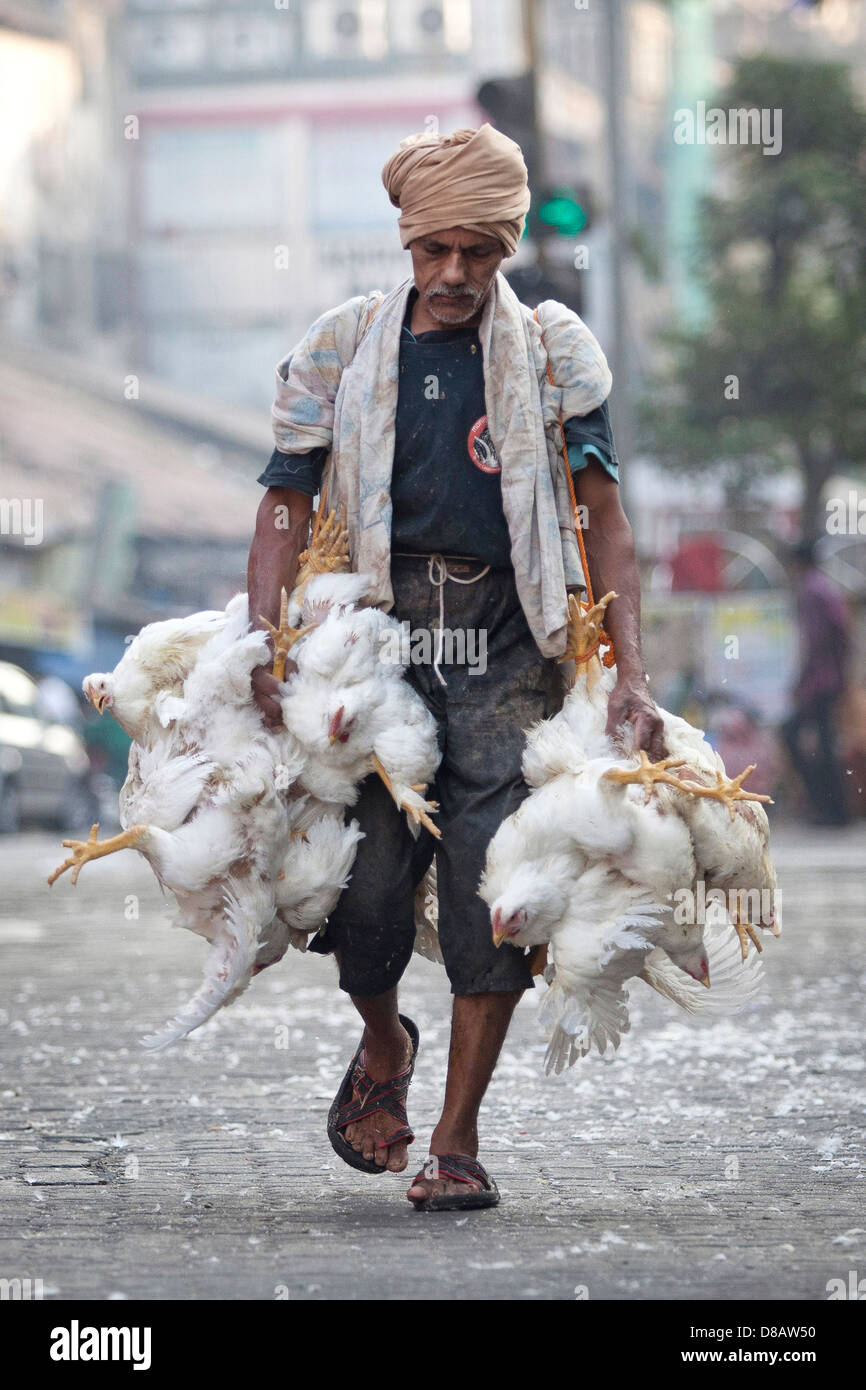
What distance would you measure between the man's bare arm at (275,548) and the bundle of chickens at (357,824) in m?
0.03

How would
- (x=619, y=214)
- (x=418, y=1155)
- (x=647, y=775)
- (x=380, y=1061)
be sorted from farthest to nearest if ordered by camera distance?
(x=619, y=214), (x=418, y=1155), (x=380, y=1061), (x=647, y=775)

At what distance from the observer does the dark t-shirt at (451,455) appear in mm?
4613

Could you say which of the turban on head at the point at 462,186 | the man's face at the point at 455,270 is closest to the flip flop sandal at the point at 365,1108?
the man's face at the point at 455,270

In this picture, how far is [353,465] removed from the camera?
15.2 feet

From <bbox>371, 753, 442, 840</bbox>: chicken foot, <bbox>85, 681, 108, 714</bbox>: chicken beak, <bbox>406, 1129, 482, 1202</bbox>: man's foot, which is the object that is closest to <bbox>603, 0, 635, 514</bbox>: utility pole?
<bbox>85, 681, 108, 714</bbox>: chicken beak

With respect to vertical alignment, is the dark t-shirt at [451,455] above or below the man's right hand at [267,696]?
above

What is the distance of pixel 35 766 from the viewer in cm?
1816

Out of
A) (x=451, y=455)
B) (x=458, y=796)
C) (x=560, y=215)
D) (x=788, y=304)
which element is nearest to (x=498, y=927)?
(x=458, y=796)

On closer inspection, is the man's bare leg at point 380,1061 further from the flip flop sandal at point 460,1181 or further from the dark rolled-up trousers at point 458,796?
the flip flop sandal at point 460,1181

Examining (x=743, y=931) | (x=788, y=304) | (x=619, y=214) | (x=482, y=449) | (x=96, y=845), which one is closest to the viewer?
(x=96, y=845)

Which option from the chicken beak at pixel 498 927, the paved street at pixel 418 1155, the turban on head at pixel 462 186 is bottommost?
the paved street at pixel 418 1155

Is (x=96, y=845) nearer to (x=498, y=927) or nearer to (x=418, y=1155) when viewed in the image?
(x=498, y=927)

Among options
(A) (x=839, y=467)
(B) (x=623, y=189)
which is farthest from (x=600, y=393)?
(A) (x=839, y=467)

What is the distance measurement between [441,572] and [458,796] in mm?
472
